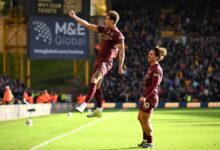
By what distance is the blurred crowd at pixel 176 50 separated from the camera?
45066 mm

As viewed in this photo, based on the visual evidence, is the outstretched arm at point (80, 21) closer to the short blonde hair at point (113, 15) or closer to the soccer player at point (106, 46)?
the soccer player at point (106, 46)

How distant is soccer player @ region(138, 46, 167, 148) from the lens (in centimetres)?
1209

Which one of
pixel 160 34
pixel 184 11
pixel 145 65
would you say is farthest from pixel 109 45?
pixel 184 11

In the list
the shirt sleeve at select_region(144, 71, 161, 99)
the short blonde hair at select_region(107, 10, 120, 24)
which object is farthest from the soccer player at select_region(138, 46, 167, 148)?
the short blonde hair at select_region(107, 10, 120, 24)

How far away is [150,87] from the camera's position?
12.1 metres

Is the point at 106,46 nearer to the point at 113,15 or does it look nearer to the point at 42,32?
the point at 113,15

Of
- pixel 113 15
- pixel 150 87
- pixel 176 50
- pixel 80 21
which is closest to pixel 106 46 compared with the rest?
pixel 113 15

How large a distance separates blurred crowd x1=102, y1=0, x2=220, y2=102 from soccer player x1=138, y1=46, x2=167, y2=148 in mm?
31625

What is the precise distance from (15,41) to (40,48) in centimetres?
562

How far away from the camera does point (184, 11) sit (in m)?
59.0

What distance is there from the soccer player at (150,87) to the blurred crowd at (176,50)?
3163 cm

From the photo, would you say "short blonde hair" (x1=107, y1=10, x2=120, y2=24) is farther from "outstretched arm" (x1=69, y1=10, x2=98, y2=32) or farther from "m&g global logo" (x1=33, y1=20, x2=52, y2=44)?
"m&g global logo" (x1=33, y1=20, x2=52, y2=44)

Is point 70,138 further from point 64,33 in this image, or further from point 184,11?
point 184,11

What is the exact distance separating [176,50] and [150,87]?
38325mm
